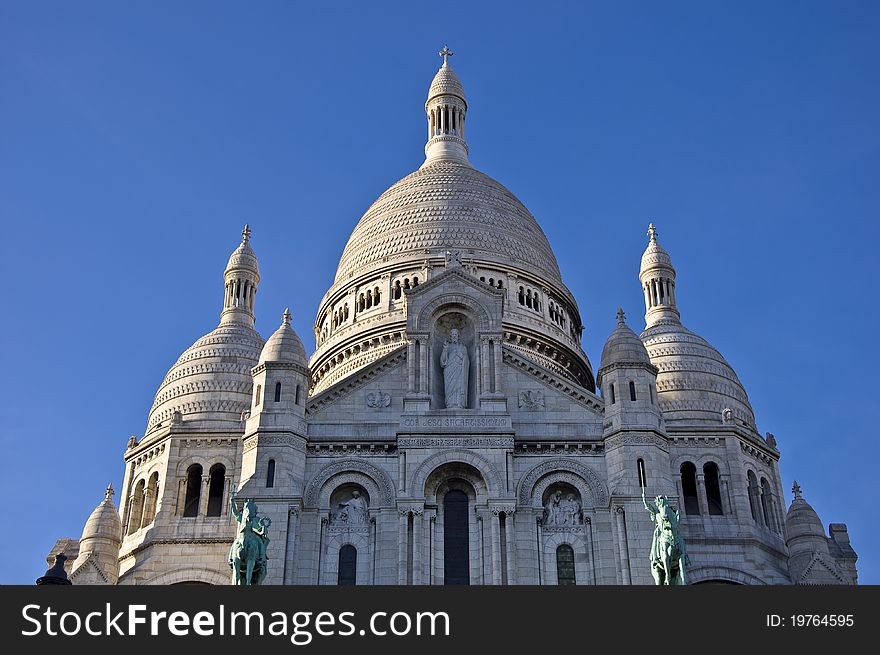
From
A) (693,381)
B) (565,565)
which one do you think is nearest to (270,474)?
(565,565)

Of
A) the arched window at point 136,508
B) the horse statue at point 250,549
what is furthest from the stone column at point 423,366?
the arched window at point 136,508

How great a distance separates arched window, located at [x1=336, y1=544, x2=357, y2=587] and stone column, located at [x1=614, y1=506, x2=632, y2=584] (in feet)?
27.9

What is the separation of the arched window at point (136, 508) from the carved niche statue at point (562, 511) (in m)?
17.7

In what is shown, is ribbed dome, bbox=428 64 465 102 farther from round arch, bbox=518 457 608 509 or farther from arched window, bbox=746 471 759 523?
round arch, bbox=518 457 608 509

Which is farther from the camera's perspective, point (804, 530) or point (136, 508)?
point (136, 508)

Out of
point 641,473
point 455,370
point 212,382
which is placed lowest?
point 641,473

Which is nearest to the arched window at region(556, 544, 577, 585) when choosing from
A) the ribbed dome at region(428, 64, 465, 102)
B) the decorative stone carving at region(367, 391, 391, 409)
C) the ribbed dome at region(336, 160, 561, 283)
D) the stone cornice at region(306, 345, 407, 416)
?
the decorative stone carving at region(367, 391, 391, 409)

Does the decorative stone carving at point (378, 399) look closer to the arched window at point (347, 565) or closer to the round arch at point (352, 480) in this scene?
the round arch at point (352, 480)

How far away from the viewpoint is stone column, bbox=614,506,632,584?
42812 millimetres

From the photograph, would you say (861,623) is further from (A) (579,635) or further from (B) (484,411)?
(B) (484,411)

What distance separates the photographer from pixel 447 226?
65.1 metres

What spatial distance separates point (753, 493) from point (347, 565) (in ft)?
A: 60.9

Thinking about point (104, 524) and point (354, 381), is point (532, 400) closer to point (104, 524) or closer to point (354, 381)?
point (354, 381)

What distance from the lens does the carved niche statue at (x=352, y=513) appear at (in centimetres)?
4472
